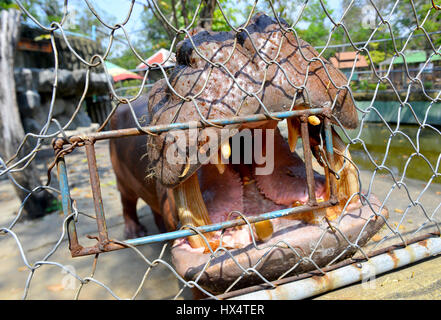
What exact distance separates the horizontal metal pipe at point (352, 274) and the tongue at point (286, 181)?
1.15 feet

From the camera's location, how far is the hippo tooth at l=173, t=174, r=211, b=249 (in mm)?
1427

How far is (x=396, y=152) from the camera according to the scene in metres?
4.77

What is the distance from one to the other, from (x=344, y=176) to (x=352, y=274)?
1.27 feet

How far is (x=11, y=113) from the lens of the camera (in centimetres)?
397

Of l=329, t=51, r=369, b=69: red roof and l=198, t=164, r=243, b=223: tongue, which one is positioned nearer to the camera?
l=198, t=164, r=243, b=223: tongue

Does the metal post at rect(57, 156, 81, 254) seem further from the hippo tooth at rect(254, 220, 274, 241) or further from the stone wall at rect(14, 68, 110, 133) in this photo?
the stone wall at rect(14, 68, 110, 133)

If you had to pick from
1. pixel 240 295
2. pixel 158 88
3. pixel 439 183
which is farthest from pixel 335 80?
pixel 439 183

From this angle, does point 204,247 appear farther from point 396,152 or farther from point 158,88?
point 396,152

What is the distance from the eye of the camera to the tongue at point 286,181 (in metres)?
1.68

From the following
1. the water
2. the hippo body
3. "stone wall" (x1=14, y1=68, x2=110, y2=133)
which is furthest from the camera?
"stone wall" (x1=14, y1=68, x2=110, y2=133)

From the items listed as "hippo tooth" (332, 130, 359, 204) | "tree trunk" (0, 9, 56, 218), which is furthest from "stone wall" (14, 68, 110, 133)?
"hippo tooth" (332, 130, 359, 204)

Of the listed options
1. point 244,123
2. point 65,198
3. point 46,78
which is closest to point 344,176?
point 244,123
